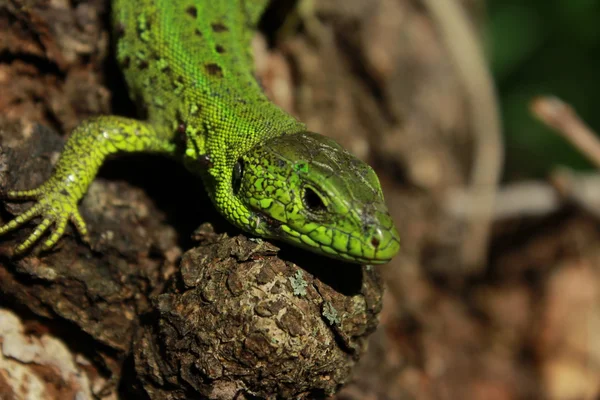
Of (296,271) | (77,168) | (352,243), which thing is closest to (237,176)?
(296,271)

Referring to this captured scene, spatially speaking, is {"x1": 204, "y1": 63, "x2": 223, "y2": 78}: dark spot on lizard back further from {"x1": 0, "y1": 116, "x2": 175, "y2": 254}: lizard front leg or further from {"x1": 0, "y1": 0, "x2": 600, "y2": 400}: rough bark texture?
{"x1": 0, "y1": 0, "x2": 600, "y2": 400}: rough bark texture

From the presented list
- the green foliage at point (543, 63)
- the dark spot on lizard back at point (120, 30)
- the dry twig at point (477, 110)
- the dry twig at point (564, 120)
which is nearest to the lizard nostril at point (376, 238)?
the dark spot on lizard back at point (120, 30)

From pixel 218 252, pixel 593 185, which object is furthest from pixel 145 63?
pixel 593 185

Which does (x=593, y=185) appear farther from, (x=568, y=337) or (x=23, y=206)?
(x=23, y=206)

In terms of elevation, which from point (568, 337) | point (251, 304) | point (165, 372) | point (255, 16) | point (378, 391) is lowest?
point (568, 337)

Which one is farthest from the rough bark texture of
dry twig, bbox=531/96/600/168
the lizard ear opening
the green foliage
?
the green foliage

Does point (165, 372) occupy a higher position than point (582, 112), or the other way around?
point (582, 112)

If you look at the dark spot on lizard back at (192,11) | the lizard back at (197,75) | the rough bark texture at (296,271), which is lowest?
the rough bark texture at (296,271)

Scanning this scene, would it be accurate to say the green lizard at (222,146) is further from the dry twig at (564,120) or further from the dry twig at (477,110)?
the dry twig at (477,110)
